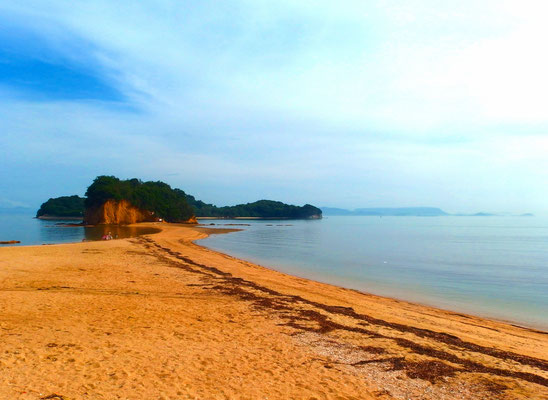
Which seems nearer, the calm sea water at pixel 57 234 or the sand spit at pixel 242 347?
the sand spit at pixel 242 347

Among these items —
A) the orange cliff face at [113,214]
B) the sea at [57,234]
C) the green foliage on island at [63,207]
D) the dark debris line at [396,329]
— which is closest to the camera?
the dark debris line at [396,329]

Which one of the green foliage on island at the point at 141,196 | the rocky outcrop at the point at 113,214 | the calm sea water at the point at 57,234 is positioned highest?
the green foliage on island at the point at 141,196

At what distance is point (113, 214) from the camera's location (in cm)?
9100

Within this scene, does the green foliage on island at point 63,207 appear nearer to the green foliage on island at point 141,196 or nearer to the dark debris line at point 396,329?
the green foliage on island at point 141,196

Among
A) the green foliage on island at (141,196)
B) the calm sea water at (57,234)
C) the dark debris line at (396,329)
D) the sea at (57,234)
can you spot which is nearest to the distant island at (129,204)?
the green foliage on island at (141,196)

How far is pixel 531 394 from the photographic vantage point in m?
6.61

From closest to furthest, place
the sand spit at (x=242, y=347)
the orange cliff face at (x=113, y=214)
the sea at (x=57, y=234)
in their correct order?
the sand spit at (x=242, y=347) → the sea at (x=57, y=234) → the orange cliff face at (x=113, y=214)

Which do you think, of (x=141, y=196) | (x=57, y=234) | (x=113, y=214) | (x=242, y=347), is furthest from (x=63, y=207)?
(x=242, y=347)

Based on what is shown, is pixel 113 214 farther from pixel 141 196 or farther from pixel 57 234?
pixel 57 234

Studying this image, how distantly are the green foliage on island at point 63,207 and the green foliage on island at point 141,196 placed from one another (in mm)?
41364

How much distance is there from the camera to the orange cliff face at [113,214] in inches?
3511

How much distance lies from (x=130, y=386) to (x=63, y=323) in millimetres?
4250

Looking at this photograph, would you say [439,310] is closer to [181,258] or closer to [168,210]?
[181,258]

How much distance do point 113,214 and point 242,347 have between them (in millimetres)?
90581
